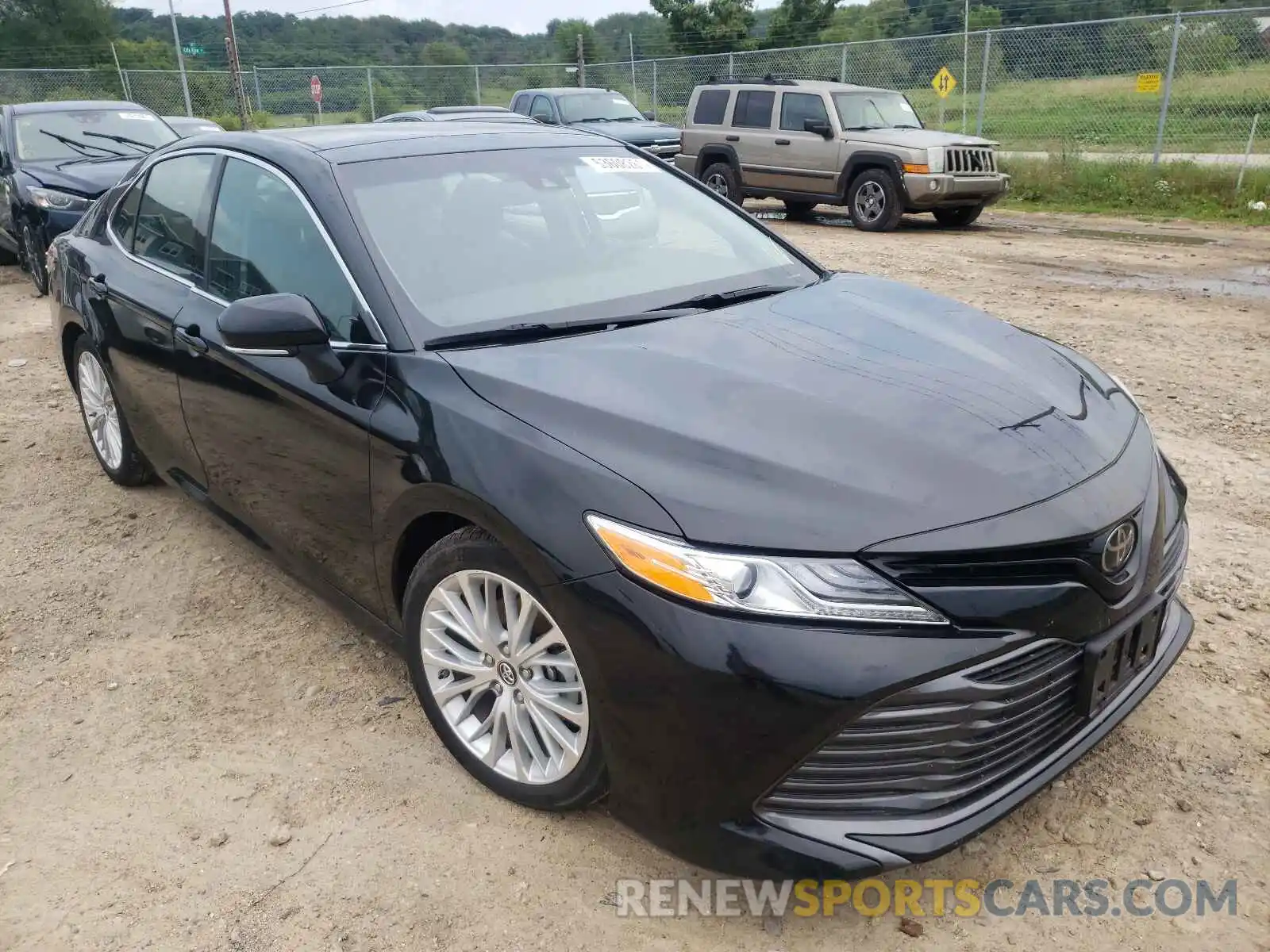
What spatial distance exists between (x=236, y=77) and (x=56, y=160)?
1875 cm

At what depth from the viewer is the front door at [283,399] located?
9.14 ft

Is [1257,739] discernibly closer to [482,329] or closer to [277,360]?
[482,329]

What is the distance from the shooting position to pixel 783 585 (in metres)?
1.98

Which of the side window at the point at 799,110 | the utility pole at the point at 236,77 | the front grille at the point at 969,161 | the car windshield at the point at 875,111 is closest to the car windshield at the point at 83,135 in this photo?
the side window at the point at 799,110

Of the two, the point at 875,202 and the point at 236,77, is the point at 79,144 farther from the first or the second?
the point at 236,77

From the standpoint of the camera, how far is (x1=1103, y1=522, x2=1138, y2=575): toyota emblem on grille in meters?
2.14

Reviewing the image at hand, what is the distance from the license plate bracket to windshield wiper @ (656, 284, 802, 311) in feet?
4.81

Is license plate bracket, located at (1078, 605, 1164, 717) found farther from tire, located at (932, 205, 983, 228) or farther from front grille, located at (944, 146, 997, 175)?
tire, located at (932, 205, 983, 228)

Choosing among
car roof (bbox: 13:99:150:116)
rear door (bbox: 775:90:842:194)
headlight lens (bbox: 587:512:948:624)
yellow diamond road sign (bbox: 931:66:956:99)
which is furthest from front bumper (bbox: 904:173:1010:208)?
headlight lens (bbox: 587:512:948:624)

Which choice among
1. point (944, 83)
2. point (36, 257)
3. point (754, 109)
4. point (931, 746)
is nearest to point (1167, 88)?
point (944, 83)

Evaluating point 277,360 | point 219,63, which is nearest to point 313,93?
point 219,63

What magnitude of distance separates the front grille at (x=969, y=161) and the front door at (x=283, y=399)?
425 inches

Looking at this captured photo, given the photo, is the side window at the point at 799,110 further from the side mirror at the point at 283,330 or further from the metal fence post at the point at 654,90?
the side mirror at the point at 283,330

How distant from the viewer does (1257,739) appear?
2758 mm
